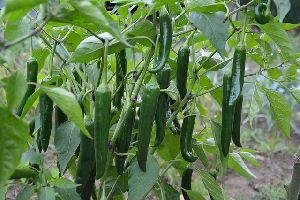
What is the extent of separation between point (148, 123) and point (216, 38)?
267 millimetres

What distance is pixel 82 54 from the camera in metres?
1.26

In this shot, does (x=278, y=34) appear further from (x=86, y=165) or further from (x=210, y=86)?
(x=86, y=165)

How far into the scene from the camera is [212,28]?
3.98 feet

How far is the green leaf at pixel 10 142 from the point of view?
84cm

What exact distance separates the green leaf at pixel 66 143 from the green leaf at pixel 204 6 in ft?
1.47

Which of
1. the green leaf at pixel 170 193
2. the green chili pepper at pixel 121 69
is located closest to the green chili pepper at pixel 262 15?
the green chili pepper at pixel 121 69

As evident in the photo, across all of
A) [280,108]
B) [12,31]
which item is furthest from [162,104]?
[12,31]

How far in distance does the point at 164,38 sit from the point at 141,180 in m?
0.38

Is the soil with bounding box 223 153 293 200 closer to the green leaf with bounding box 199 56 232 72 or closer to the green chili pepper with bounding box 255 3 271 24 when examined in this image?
the green leaf with bounding box 199 56 232 72

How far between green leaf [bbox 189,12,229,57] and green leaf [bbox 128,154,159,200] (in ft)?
1.23

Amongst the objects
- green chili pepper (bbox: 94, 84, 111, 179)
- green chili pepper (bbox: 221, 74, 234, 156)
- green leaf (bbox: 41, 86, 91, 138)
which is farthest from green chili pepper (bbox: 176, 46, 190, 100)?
green leaf (bbox: 41, 86, 91, 138)

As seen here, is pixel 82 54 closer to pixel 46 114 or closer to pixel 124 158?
pixel 46 114

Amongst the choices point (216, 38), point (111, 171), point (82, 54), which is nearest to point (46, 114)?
point (82, 54)

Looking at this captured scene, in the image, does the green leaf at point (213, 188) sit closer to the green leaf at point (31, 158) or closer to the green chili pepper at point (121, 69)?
the green chili pepper at point (121, 69)
